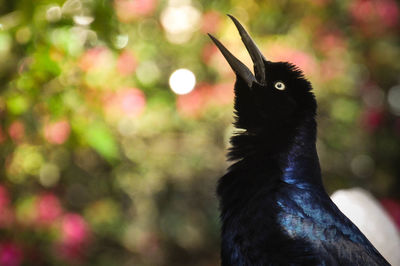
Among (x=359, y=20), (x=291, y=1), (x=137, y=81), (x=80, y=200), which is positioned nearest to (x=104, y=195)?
(x=80, y=200)

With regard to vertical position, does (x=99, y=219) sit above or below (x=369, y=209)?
below

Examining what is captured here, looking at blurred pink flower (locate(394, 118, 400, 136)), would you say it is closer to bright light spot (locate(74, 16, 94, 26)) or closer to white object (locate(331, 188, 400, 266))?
white object (locate(331, 188, 400, 266))

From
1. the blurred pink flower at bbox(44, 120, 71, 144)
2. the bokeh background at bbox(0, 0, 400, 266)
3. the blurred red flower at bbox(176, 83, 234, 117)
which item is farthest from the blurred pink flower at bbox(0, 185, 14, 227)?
the blurred red flower at bbox(176, 83, 234, 117)

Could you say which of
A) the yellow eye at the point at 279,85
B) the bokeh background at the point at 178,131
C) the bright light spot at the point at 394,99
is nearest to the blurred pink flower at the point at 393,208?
the bokeh background at the point at 178,131

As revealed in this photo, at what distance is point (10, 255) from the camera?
3123 millimetres

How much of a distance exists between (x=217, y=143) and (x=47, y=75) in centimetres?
265

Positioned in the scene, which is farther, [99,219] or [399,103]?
[399,103]

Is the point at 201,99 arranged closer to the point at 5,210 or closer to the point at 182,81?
the point at 182,81

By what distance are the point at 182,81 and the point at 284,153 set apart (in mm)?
2143

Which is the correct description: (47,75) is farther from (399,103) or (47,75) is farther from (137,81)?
(399,103)

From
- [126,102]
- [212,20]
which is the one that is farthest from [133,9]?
[126,102]

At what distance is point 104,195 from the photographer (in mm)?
4125

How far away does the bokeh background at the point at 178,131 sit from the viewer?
10.6ft

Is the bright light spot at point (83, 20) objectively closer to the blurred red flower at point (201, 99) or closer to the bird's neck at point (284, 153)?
the bird's neck at point (284, 153)
